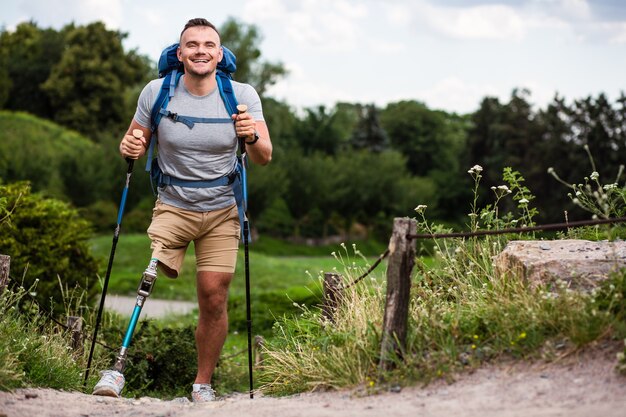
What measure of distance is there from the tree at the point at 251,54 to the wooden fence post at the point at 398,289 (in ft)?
168

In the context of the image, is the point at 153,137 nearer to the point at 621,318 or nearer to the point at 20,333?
the point at 20,333

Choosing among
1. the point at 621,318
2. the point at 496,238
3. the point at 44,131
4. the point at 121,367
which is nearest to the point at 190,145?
the point at 121,367

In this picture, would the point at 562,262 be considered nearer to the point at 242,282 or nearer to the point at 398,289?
the point at 398,289

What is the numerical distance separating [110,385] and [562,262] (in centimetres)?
322

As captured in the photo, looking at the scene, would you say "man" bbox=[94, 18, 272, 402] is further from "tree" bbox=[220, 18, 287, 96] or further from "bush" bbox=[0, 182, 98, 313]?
"tree" bbox=[220, 18, 287, 96]

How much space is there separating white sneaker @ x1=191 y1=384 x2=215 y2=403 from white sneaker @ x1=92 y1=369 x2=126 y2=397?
2.09ft

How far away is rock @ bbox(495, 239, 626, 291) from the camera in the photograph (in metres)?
5.84

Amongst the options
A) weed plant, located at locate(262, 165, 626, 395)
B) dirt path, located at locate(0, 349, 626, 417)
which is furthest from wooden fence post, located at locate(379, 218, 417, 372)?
dirt path, located at locate(0, 349, 626, 417)

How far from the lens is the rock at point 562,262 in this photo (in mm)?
5844

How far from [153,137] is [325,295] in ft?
6.39

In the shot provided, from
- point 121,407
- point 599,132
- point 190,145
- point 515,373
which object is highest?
point 599,132

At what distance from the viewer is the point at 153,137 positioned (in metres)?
6.84

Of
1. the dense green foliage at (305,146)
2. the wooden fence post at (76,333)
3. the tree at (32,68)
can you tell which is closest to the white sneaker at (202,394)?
the wooden fence post at (76,333)

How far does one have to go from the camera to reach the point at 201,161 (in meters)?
6.54
